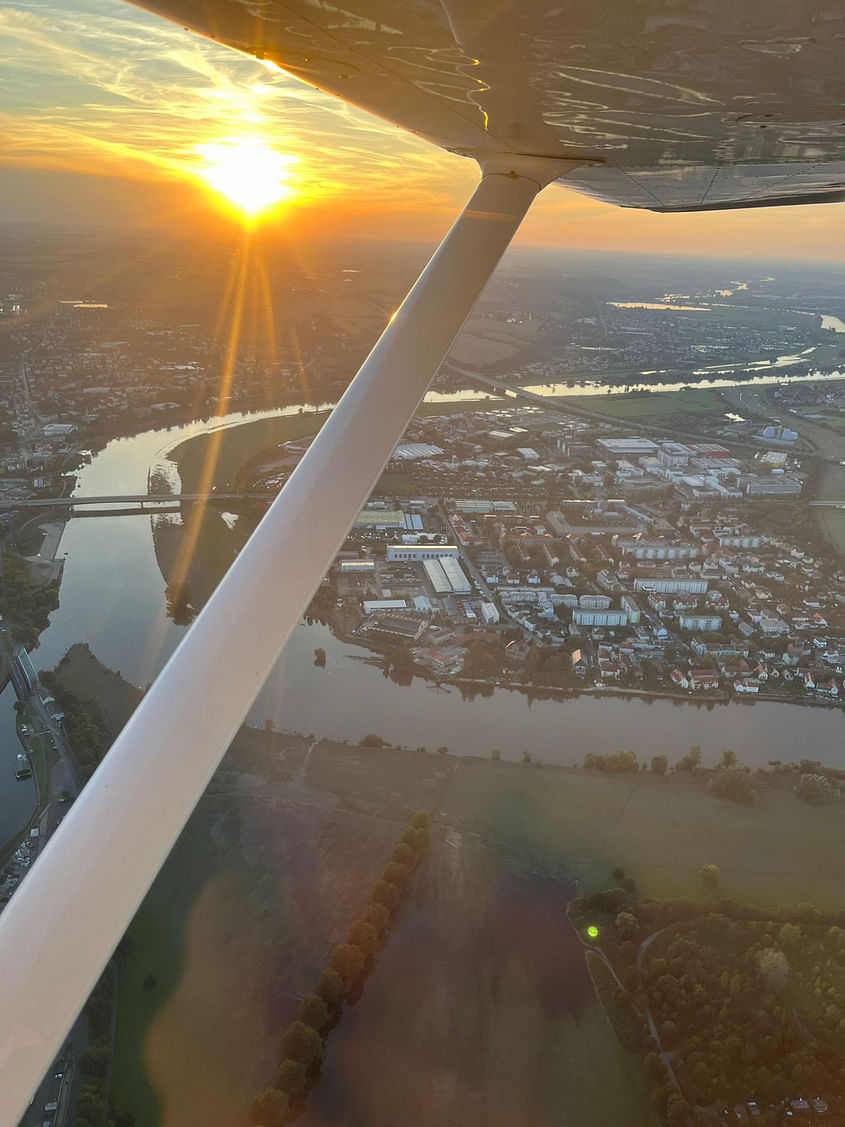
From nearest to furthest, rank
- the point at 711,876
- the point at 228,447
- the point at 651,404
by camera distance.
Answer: the point at 711,876, the point at 228,447, the point at 651,404

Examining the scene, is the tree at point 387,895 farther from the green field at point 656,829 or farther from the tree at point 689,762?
the tree at point 689,762

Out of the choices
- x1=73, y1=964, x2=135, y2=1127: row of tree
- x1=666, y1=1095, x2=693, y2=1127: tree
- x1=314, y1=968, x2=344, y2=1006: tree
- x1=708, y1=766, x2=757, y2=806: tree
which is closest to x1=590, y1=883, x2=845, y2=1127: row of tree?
x1=666, y1=1095, x2=693, y2=1127: tree

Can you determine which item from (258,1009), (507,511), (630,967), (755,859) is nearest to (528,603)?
(507,511)

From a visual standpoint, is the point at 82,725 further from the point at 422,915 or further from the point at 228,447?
the point at 228,447

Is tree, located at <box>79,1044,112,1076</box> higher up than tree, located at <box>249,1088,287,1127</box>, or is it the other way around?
tree, located at <box>249,1088,287,1127</box>

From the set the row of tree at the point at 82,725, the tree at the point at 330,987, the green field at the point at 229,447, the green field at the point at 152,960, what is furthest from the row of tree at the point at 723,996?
the green field at the point at 229,447

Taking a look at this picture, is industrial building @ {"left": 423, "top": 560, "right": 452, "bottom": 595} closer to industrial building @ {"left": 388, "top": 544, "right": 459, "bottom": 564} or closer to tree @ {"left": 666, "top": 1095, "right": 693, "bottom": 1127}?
industrial building @ {"left": 388, "top": 544, "right": 459, "bottom": 564}

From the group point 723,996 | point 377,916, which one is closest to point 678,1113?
point 723,996
